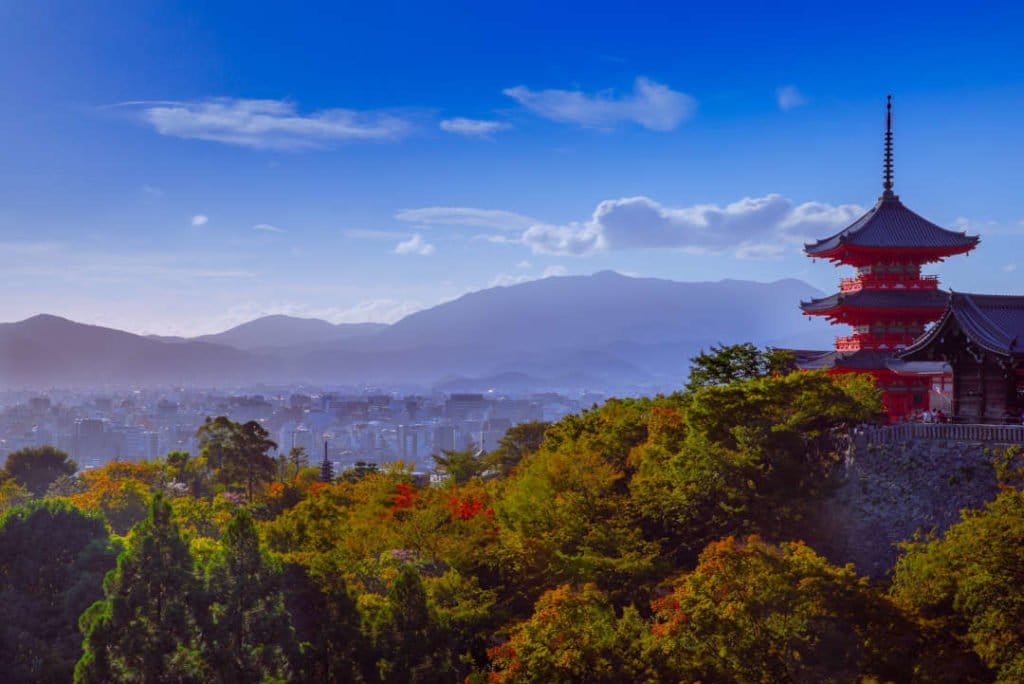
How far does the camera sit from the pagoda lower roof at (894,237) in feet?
98.6

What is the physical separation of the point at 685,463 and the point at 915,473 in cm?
548

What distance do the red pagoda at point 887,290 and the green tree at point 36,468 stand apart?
49.0 metres

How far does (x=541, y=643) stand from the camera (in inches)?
680

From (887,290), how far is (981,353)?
9.26 m

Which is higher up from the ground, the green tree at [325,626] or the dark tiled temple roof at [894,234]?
the dark tiled temple roof at [894,234]

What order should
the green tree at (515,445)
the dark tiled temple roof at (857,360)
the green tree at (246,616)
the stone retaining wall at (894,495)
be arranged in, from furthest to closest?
the green tree at (515,445), the dark tiled temple roof at (857,360), the green tree at (246,616), the stone retaining wall at (894,495)

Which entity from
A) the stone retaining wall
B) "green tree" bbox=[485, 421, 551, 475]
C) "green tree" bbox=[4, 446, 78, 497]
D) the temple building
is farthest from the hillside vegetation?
"green tree" bbox=[4, 446, 78, 497]

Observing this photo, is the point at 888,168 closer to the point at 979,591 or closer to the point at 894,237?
the point at 894,237

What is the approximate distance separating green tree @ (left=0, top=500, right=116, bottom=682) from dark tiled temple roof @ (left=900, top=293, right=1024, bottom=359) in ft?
78.4

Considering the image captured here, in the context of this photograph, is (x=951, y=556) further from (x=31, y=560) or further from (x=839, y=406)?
(x=31, y=560)

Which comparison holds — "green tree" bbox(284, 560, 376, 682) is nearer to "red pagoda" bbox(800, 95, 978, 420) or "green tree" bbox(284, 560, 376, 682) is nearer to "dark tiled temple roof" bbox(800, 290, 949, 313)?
"red pagoda" bbox(800, 95, 978, 420)

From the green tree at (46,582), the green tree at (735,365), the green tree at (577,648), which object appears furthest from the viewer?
the green tree at (735,365)

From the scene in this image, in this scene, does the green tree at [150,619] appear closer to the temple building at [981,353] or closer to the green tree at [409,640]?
the green tree at [409,640]

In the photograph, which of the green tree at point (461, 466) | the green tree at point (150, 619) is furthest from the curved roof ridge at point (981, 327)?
the green tree at point (461, 466)
